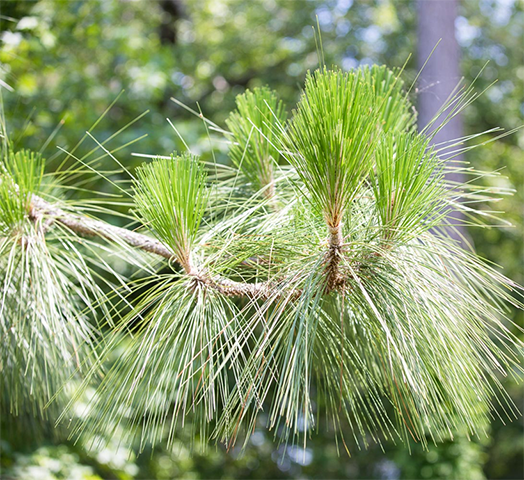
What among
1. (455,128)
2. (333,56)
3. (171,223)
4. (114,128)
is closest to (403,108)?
(171,223)

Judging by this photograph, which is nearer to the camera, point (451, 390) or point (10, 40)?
point (451, 390)

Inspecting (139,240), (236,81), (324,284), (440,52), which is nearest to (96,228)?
(139,240)

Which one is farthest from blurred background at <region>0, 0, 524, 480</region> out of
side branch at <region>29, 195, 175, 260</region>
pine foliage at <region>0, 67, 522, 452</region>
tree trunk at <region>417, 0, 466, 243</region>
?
pine foliage at <region>0, 67, 522, 452</region>

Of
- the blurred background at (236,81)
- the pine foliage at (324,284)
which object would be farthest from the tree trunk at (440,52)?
the pine foliage at (324,284)

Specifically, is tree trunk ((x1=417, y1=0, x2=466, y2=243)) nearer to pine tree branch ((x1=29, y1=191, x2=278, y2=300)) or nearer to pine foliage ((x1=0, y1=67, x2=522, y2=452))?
pine foliage ((x1=0, y1=67, x2=522, y2=452))

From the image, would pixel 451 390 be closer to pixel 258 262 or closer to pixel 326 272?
pixel 326 272

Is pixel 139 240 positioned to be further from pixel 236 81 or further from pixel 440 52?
pixel 236 81

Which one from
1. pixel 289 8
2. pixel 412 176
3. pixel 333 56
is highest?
pixel 289 8

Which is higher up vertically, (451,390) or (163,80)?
(163,80)
